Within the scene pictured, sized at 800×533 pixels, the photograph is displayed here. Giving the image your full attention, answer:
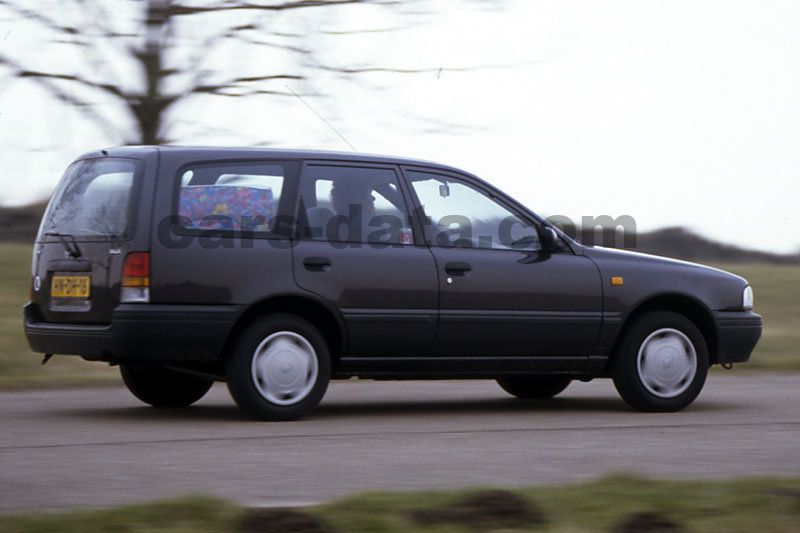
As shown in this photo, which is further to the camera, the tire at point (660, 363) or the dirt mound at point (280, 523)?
the tire at point (660, 363)

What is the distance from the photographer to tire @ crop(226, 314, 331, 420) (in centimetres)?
852

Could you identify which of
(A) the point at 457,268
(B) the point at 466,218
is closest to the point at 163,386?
(A) the point at 457,268

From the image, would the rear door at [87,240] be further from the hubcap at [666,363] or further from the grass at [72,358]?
the hubcap at [666,363]

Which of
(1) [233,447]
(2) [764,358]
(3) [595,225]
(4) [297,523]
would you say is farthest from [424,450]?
(2) [764,358]

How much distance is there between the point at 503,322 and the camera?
9.31 metres

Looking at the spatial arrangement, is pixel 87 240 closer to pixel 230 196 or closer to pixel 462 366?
pixel 230 196

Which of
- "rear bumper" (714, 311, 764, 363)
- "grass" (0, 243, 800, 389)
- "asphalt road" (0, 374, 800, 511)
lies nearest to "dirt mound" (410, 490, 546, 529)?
"asphalt road" (0, 374, 800, 511)

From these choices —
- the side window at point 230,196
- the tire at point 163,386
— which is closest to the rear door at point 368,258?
the side window at point 230,196

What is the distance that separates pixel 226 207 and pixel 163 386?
1805 millimetres

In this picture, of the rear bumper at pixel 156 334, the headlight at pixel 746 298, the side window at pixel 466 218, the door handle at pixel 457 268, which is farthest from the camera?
the headlight at pixel 746 298

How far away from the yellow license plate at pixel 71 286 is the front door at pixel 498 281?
222 cm

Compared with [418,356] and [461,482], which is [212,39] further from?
[461,482]

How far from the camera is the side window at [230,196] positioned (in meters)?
8.54

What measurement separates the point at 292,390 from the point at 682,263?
305 centimetres
